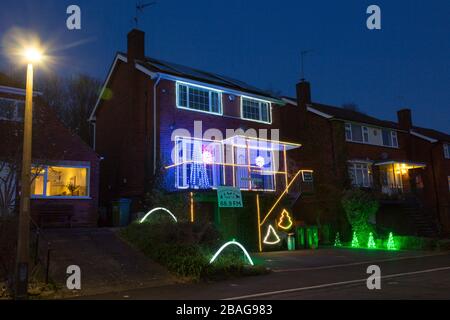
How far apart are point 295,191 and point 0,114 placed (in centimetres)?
1412

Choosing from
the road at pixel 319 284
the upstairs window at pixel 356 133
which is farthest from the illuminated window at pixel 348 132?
the road at pixel 319 284

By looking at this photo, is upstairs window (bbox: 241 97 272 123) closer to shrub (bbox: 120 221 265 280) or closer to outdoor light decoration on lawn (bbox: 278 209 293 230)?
outdoor light decoration on lawn (bbox: 278 209 293 230)

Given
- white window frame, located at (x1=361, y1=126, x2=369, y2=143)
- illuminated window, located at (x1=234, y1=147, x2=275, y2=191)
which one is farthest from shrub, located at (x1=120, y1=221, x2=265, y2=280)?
white window frame, located at (x1=361, y1=126, x2=369, y2=143)

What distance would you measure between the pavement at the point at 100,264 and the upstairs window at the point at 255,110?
1193cm

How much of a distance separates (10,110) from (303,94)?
21.1 metres

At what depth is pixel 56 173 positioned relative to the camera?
20438mm

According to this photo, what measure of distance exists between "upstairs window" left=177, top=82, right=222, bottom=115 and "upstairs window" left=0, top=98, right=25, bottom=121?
7.84 m

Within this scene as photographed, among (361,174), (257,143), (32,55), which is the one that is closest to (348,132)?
(361,174)

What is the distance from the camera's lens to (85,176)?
2088 centimetres

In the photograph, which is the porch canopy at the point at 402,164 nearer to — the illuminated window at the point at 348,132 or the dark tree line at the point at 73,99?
the illuminated window at the point at 348,132

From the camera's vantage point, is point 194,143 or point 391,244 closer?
point 194,143

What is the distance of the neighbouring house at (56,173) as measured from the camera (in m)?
18.5

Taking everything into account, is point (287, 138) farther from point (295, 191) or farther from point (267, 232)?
point (267, 232)

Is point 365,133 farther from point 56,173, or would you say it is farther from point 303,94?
point 56,173
